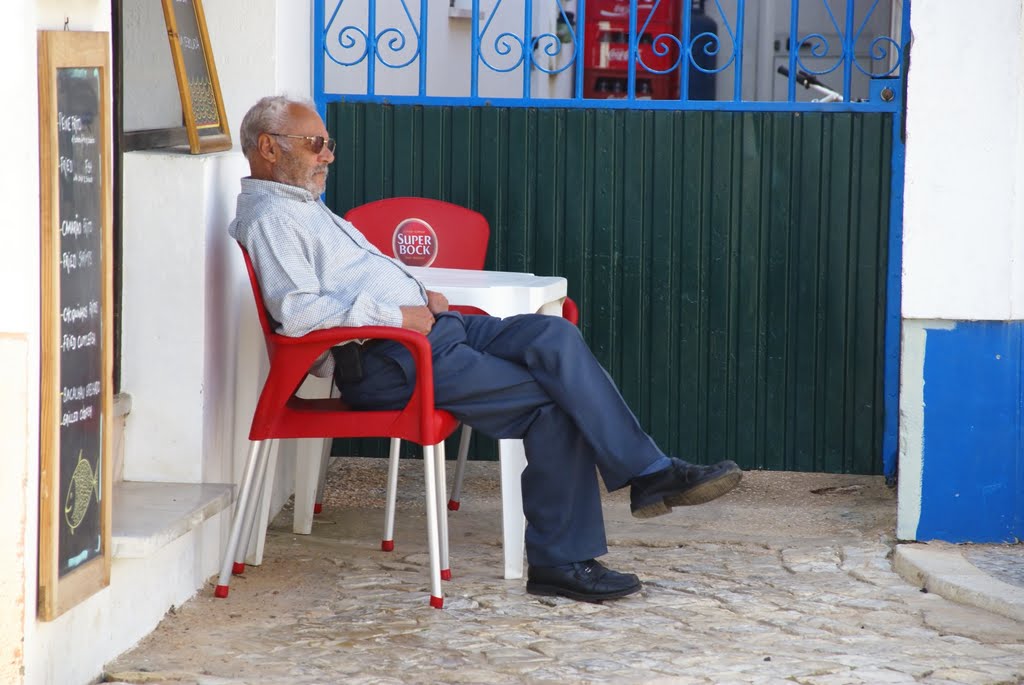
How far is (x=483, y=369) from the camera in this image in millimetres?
3908

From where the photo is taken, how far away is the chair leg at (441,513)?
413 cm

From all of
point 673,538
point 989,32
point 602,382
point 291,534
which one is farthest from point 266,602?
point 989,32

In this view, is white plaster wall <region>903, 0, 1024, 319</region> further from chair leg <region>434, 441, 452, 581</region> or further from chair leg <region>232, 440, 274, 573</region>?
chair leg <region>232, 440, 274, 573</region>

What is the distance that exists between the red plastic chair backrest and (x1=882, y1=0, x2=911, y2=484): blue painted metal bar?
4.88 feet

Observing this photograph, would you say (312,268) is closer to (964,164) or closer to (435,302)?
(435,302)

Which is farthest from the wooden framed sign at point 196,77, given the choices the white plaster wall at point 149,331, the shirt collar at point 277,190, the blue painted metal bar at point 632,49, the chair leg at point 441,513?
the blue painted metal bar at point 632,49

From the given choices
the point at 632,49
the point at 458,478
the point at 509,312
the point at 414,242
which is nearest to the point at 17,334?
the point at 509,312

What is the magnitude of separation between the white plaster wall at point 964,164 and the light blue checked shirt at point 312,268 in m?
1.59

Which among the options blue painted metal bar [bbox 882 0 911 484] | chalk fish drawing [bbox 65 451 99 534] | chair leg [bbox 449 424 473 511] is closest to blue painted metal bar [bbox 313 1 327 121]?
chair leg [bbox 449 424 473 511]

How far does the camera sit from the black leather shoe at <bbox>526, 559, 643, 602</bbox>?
13.0 ft

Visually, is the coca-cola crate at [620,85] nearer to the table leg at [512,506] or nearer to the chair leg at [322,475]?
the chair leg at [322,475]

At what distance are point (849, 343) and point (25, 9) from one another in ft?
11.3

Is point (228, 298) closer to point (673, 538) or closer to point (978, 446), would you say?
point (673, 538)

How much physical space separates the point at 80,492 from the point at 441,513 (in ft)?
4.62
